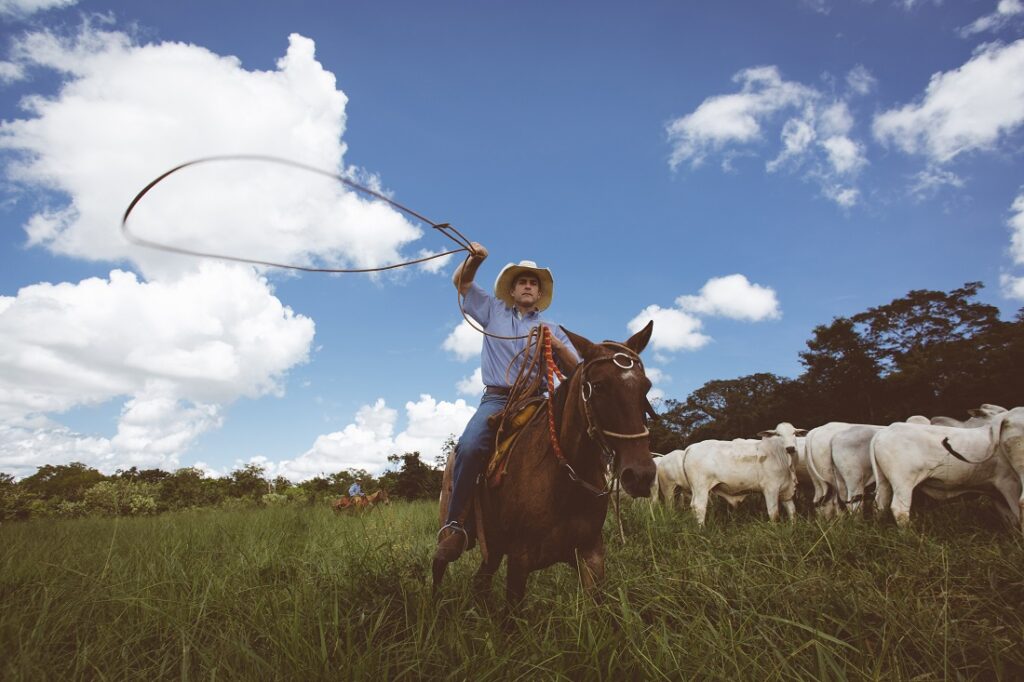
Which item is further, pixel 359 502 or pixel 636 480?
pixel 359 502

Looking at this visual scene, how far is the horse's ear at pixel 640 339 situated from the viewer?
356cm

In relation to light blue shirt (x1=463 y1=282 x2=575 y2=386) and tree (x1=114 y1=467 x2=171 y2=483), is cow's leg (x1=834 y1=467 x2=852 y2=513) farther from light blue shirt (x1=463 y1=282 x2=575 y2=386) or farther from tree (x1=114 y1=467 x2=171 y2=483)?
tree (x1=114 y1=467 x2=171 y2=483)

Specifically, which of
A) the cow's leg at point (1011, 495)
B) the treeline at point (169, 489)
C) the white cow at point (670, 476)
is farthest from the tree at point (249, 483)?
the cow's leg at point (1011, 495)

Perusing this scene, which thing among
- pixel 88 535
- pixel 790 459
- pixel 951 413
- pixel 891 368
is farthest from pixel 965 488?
pixel 891 368

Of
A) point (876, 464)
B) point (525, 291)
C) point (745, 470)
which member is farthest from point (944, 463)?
point (525, 291)

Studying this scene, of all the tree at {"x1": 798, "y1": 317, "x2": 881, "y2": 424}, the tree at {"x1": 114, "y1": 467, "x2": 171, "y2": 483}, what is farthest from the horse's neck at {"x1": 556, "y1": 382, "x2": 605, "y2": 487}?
the tree at {"x1": 798, "y1": 317, "x2": 881, "y2": 424}

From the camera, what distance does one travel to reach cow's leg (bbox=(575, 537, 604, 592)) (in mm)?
3428

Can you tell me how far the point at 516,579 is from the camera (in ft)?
11.5

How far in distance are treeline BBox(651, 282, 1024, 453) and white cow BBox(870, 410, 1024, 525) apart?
1766 cm

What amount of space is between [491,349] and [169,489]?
70.4 ft

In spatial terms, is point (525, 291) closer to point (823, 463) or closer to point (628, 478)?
point (628, 478)

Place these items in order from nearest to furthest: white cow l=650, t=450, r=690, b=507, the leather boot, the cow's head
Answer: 1. the leather boot
2. the cow's head
3. white cow l=650, t=450, r=690, b=507

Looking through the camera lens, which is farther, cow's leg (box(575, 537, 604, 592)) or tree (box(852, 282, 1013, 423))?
tree (box(852, 282, 1013, 423))

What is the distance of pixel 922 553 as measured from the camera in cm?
534
